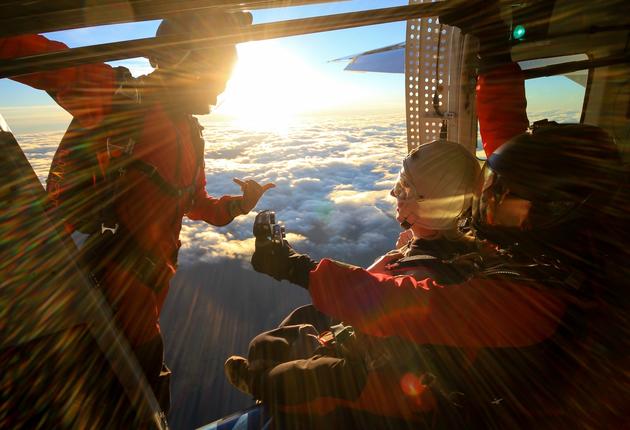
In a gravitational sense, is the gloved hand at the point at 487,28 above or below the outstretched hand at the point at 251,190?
above

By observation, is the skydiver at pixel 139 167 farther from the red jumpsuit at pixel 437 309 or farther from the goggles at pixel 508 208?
the goggles at pixel 508 208

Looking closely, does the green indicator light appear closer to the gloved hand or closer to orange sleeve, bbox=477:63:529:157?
the gloved hand

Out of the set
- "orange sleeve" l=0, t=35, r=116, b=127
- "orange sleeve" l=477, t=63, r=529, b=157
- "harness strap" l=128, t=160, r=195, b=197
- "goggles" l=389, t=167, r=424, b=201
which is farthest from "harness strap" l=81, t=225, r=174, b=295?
"orange sleeve" l=477, t=63, r=529, b=157

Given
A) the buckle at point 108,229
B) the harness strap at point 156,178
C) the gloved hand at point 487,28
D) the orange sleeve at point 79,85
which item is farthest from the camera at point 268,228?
the gloved hand at point 487,28

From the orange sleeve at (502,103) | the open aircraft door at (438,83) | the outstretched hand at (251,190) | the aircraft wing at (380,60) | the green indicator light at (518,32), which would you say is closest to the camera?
the green indicator light at (518,32)

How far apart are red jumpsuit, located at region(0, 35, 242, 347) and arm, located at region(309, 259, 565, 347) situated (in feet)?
2.69

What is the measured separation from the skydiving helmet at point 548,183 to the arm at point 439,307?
0.20 metres

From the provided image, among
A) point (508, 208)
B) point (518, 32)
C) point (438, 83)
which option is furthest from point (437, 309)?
point (438, 83)

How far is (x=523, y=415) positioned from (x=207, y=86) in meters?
1.73

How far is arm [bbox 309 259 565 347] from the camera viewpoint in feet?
3.33

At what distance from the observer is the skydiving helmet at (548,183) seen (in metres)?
1.05

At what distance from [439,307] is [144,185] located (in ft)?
4.28

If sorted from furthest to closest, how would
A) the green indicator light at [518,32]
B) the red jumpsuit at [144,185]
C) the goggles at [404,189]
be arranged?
the goggles at [404,189] < the green indicator light at [518,32] < the red jumpsuit at [144,185]

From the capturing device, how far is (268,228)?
1.48m
